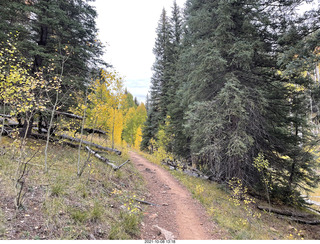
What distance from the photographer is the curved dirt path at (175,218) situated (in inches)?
193

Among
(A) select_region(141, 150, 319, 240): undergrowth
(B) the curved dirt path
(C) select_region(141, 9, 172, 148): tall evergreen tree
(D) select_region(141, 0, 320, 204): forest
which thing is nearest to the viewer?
(B) the curved dirt path

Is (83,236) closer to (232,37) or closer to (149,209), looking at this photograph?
(149,209)

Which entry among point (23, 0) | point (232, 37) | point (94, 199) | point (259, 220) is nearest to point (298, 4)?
point (232, 37)

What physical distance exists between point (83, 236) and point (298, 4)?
42.5 feet

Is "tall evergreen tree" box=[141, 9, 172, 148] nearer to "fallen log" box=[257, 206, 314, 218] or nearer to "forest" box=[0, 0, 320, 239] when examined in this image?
"forest" box=[0, 0, 320, 239]

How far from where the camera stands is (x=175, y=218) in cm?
596

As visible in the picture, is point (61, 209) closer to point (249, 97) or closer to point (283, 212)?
point (249, 97)

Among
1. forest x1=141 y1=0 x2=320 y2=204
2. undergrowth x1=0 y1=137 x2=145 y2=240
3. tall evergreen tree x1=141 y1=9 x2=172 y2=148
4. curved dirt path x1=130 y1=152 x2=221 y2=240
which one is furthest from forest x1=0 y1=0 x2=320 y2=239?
tall evergreen tree x1=141 y1=9 x2=172 y2=148

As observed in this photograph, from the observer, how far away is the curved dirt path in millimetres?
4906

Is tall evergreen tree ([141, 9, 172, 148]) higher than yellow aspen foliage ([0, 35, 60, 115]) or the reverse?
higher

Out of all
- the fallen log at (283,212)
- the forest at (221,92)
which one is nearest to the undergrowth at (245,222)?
the fallen log at (283,212)

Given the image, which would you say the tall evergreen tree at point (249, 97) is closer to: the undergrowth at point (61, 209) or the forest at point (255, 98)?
the forest at point (255, 98)

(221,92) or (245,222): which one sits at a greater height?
(221,92)

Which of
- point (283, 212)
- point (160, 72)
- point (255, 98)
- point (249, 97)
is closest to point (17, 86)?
point (249, 97)
